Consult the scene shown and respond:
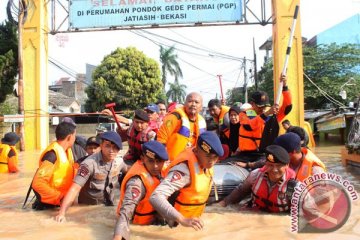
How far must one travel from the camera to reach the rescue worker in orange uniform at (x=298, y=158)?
4254mm

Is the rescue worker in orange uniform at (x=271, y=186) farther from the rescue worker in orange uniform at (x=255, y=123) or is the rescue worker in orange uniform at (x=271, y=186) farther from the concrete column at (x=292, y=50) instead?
the concrete column at (x=292, y=50)

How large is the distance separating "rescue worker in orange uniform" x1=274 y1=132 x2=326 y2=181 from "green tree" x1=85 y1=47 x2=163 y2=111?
25.7 metres

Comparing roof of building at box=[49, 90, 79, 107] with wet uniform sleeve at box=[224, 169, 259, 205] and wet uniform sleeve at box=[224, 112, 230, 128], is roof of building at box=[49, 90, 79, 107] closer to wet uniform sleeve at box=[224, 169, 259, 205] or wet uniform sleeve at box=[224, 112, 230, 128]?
wet uniform sleeve at box=[224, 112, 230, 128]

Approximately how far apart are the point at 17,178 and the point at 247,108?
4.63 metres

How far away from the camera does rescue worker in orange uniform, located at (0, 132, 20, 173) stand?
8094 mm

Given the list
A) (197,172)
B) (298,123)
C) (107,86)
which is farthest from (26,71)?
(107,86)

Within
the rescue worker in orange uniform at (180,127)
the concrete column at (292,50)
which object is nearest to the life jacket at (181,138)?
the rescue worker in orange uniform at (180,127)

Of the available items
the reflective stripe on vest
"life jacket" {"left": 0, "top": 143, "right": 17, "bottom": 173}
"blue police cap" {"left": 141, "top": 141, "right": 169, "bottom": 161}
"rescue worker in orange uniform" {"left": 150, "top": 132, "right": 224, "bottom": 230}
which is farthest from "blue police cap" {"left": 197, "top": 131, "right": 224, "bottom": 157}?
"life jacket" {"left": 0, "top": 143, "right": 17, "bottom": 173}

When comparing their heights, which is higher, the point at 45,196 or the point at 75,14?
the point at 75,14

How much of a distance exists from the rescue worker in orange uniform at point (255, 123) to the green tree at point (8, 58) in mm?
12399

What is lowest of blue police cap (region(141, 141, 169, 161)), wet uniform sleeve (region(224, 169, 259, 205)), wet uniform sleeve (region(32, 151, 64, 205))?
wet uniform sleeve (region(224, 169, 259, 205))

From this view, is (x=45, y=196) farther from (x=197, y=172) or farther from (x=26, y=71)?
(x=26, y=71)

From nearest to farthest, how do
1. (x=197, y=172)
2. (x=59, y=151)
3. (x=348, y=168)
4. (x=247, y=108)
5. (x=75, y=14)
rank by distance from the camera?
(x=197, y=172) → (x=59, y=151) → (x=247, y=108) → (x=348, y=168) → (x=75, y=14)

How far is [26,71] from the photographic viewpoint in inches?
584
